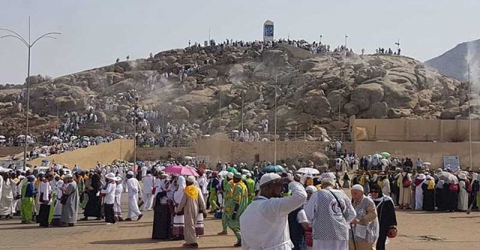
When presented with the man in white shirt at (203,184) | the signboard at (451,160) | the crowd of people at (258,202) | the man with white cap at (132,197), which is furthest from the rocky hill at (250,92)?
the man with white cap at (132,197)

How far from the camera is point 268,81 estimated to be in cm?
6831

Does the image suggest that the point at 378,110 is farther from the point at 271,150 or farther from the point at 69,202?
the point at 69,202

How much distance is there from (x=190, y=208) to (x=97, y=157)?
30271 millimetres

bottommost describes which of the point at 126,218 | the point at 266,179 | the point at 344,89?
the point at 126,218

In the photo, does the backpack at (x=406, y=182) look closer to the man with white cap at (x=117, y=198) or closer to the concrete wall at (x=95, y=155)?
the man with white cap at (x=117, y=198)

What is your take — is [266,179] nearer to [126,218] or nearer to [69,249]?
[69,249]

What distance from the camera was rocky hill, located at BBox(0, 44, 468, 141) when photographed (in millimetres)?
51969

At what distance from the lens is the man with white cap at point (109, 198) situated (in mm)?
16438

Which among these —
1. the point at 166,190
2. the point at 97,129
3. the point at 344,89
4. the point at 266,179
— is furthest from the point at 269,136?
the point at 266,179

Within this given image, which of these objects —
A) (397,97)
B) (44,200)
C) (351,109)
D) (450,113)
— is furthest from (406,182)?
(397,97)

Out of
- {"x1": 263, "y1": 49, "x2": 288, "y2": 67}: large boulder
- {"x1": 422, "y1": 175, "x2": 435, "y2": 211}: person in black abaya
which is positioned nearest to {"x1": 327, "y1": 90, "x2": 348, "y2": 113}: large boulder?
{"x1": 263, "y1": 49, "x2": 288, "y2": 67}: large boulder

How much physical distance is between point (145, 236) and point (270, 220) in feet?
29.6

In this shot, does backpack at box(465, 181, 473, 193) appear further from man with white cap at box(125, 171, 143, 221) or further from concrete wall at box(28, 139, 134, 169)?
concrete wall at box(28, 139, 134, 169)

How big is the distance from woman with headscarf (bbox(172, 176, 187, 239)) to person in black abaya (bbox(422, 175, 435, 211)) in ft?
35.5
